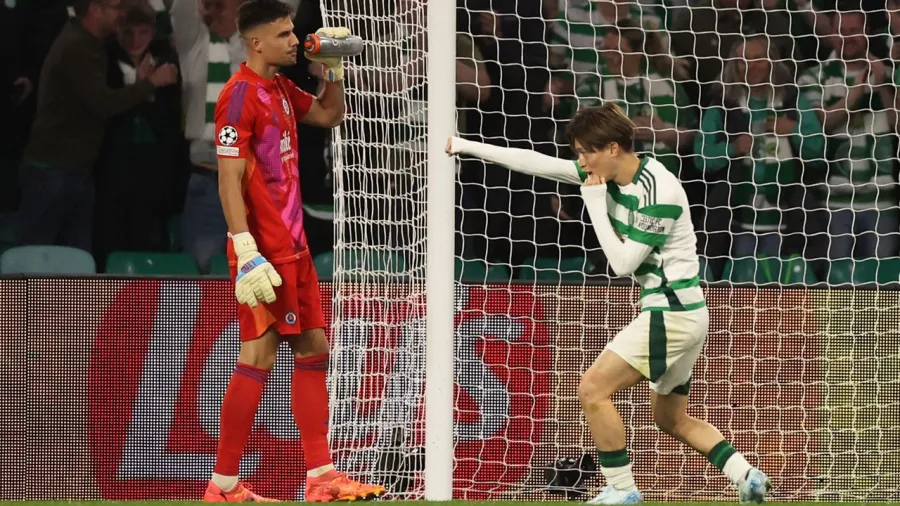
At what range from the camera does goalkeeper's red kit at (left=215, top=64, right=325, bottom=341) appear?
18.1ft

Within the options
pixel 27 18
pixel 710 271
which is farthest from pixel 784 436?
pixel 27 18

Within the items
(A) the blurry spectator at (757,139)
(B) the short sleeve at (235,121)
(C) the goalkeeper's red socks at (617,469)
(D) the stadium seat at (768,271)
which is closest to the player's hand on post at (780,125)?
(A) the blurry spectator at (757,139)

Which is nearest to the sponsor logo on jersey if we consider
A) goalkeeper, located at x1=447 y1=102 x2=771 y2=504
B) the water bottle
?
the water bottle

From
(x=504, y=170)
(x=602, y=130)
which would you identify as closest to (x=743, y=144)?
(x=504, y=170)

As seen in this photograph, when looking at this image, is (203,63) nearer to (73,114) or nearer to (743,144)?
Answer: (73,114)

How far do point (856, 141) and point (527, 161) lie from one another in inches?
113

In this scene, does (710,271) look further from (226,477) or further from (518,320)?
(226,477)

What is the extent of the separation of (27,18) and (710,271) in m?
3.89

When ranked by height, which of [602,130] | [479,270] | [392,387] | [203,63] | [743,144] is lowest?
[392,387]

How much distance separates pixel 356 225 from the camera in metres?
7.00

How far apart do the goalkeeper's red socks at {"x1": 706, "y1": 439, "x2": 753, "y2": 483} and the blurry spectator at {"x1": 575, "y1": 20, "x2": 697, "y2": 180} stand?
2485 millimetres

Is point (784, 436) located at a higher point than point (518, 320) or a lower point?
lower

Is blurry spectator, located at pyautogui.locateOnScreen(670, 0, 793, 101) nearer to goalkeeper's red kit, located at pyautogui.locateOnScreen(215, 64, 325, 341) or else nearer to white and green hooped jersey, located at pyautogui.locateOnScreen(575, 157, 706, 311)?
white and green hooped jersey, located at pyautogui.locateOnScreen(575, 157, 706, 311)

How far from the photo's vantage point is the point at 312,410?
18.7ft
